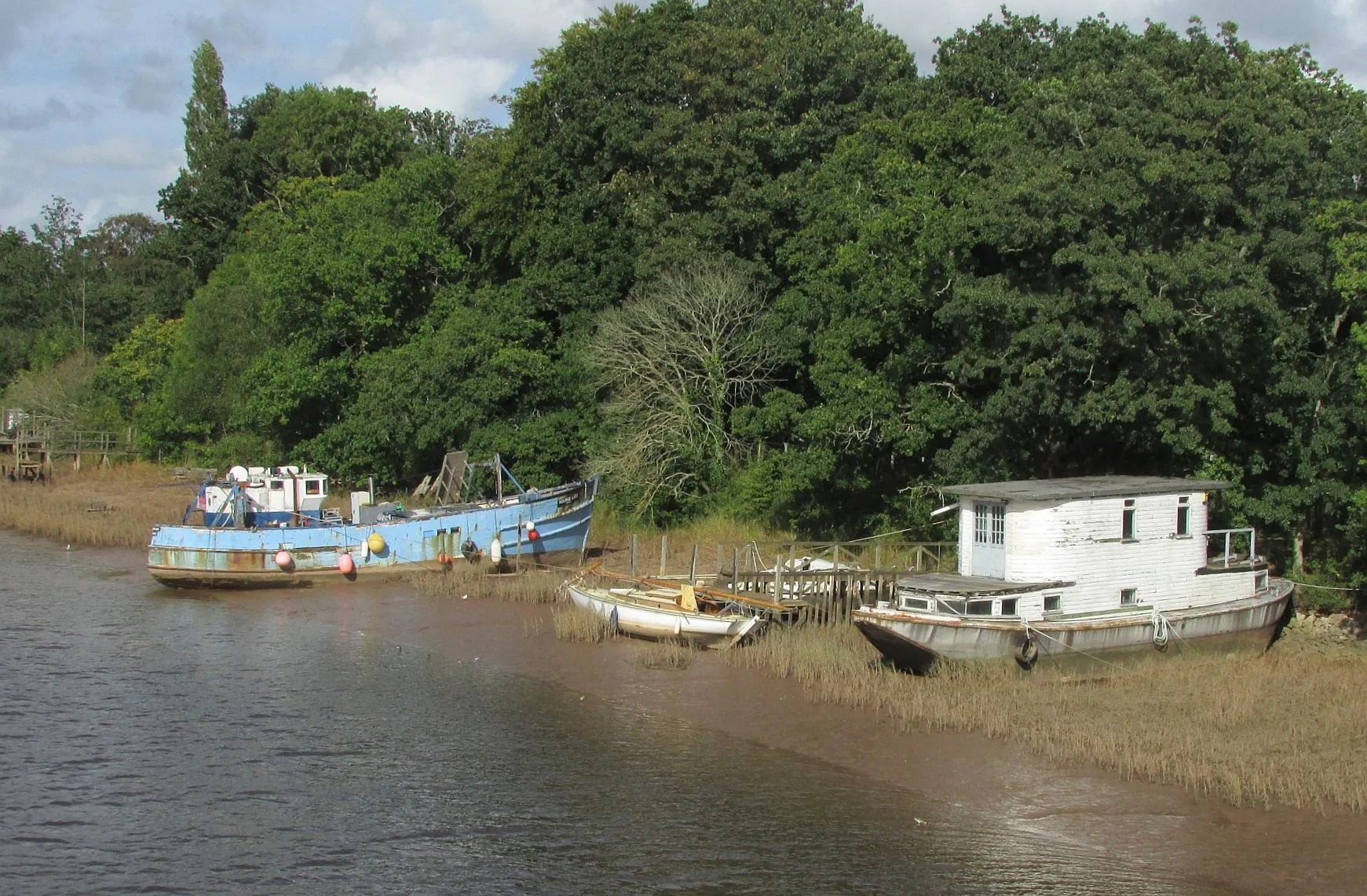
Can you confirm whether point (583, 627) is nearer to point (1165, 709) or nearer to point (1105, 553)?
point (1105, 553)

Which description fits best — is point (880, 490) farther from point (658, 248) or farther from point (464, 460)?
point (464, 460)

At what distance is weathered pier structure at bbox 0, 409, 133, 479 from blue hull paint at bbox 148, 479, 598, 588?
2863 centimetres

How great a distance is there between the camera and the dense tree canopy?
2572 centimetres

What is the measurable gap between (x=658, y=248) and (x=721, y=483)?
23.9 ft

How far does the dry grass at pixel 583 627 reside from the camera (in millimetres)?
25594

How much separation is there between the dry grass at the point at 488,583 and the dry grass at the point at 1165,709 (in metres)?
7.95

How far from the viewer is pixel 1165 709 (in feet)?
63.6

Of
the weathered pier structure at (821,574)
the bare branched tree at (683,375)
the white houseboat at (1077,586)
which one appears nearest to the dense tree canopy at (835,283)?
the bare branched tree at (683,375)

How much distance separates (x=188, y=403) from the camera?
5416 cm

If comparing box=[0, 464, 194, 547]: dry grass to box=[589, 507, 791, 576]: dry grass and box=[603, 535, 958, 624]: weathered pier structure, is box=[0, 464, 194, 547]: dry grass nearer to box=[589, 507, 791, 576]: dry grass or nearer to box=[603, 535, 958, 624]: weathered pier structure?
box=[589, 507, 791, 576]: dry grass

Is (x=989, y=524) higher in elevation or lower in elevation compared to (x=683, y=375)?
lower

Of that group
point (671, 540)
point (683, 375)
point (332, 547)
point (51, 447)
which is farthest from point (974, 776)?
point (51, 447)

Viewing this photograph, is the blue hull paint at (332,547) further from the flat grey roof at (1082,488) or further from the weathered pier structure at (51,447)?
the weathered pier structure at (51,447)

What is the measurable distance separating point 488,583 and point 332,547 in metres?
5.01
